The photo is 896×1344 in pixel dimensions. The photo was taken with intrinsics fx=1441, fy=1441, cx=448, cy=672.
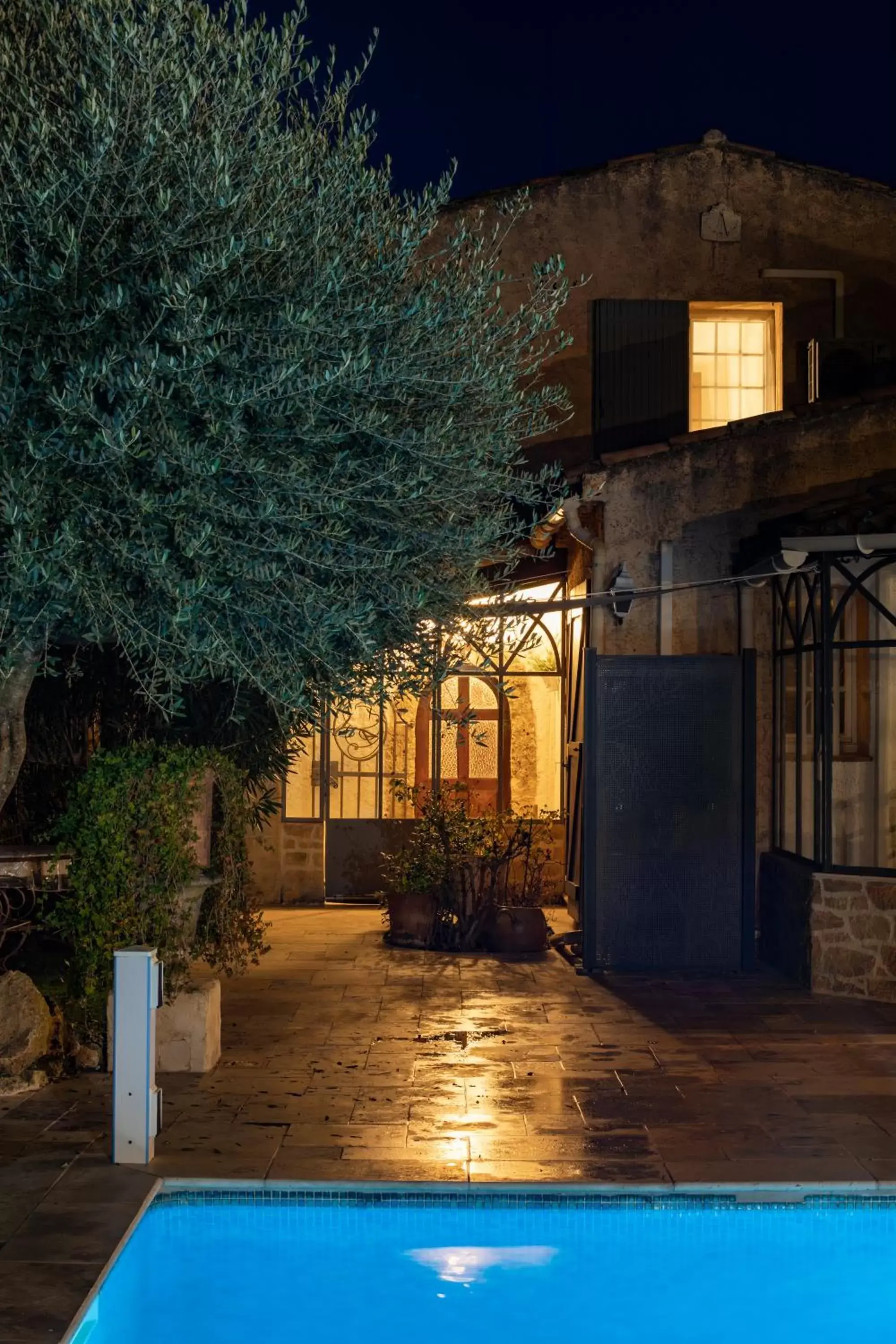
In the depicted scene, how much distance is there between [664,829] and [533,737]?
4087mm

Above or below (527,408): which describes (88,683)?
below

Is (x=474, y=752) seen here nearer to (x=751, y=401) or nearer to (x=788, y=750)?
(x=788, y=750)

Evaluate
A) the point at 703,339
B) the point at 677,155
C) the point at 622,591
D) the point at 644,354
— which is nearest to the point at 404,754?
the point at 622,591

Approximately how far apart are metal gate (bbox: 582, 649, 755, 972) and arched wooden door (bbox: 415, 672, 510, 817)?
3.82m

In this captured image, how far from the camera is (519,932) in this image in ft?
37.7

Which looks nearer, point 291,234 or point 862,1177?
point 862,1177

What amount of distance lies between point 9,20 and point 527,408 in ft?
10.2

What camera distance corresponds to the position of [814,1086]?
7340mm

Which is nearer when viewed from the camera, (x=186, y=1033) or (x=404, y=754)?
(x=186, y=1033)

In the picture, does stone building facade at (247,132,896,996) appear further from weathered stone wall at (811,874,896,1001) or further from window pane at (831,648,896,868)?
weathered stone wall at (811,874,896,1001)

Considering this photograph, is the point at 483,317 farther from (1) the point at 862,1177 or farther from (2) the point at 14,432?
(1) the point at 862,1177

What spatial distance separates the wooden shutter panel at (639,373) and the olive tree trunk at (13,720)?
7875mm

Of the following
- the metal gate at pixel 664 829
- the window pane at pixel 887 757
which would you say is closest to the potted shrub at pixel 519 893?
the metal gate at pixel 664 829

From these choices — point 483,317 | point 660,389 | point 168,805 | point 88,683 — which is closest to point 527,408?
point 483,317
